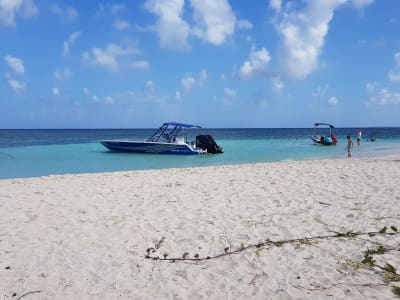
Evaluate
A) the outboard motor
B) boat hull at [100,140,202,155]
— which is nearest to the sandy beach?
boat hull at [100,140,202,155]

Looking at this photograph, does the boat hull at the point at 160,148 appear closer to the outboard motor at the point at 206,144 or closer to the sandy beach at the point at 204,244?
the outboard motor at the point at 206,144

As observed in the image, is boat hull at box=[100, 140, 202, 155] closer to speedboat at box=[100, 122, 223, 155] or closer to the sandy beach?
speedboat at box=[100, 122, 223, 155]

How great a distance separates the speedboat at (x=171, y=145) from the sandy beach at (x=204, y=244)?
664 inches

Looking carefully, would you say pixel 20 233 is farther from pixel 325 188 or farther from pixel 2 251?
pixel 325 188

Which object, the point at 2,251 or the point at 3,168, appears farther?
the point at 3,168

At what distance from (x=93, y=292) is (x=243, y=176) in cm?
779

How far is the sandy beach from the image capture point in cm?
362

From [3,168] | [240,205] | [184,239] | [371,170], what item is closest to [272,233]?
[184,239]

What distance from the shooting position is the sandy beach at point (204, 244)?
11.9 feet

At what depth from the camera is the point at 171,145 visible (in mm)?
25125

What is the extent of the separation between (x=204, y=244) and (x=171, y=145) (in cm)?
2053

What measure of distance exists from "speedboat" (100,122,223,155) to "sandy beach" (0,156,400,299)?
664 inches

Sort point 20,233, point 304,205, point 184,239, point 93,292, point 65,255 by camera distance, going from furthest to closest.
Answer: point 304,205 → point 20,233 → point 184,239 → point 65,255 → point 93,292

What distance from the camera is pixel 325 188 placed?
8391 millimetres
